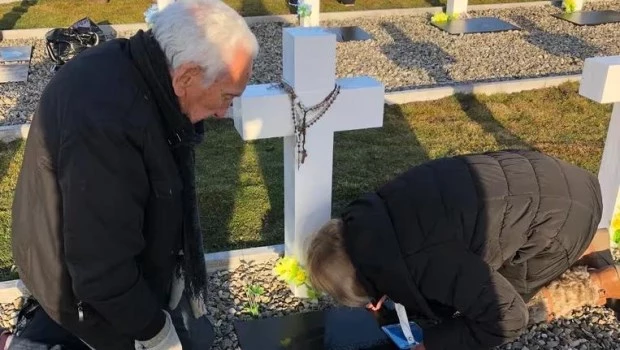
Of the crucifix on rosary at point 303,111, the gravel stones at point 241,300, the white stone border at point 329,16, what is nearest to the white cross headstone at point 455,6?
the white stone border at point 329,16

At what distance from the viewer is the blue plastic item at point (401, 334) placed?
2.96m

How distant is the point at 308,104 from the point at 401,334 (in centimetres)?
111

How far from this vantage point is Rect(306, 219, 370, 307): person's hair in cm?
256

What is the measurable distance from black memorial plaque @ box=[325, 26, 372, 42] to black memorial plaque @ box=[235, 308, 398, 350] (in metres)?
5.55

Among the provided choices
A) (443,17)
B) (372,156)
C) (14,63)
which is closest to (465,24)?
(443,17)

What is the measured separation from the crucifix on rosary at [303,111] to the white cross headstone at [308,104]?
0.06 ft

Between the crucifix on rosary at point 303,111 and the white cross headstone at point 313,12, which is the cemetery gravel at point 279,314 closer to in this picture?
the crucifix on rosary at point 303,111

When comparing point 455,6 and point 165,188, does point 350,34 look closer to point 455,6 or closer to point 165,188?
point 455,6

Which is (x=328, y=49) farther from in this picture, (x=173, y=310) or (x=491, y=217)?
(x=173, y=310)

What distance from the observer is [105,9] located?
980 cm

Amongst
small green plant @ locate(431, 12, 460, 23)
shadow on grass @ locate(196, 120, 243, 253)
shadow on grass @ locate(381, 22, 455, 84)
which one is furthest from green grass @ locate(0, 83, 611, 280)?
small green plant @ locate(431, 12, 460, 23)

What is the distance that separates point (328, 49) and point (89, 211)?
144cm

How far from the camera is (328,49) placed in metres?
2.90

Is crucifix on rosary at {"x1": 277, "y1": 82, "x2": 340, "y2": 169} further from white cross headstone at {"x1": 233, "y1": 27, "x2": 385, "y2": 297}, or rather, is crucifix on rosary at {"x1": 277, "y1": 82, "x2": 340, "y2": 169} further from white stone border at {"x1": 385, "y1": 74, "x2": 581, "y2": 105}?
white stone border at {"x1": 385, "y1": 74, "x2": 581, "y2": 105}
